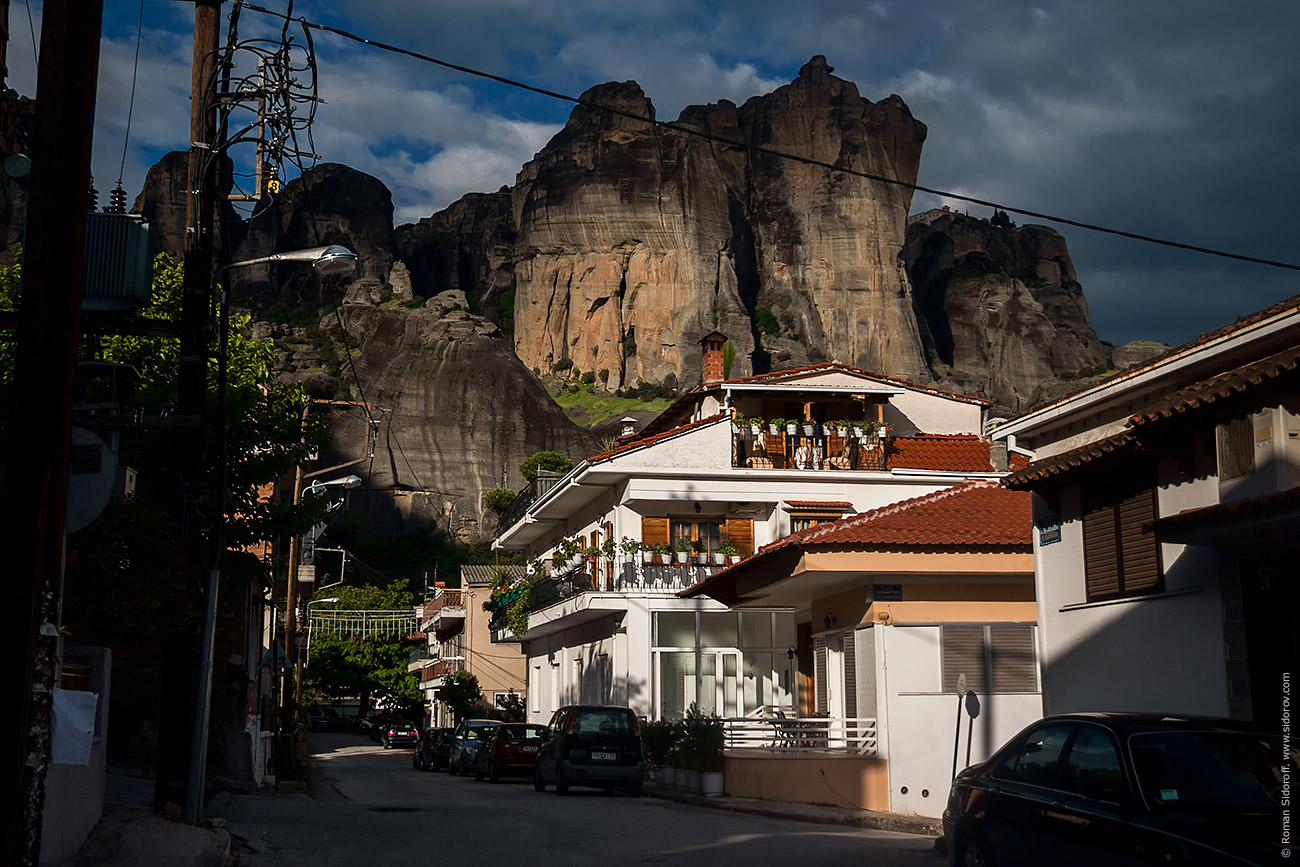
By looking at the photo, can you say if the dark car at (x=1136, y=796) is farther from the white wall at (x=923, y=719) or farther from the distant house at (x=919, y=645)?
the white wall at (x=923, y=719)

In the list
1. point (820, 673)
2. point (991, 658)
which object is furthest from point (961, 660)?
point (820, 673)

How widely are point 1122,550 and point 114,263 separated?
10.7m

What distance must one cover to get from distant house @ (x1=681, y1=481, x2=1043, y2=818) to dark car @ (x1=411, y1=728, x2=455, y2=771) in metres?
15.2

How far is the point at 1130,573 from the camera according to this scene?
1327 centimetres

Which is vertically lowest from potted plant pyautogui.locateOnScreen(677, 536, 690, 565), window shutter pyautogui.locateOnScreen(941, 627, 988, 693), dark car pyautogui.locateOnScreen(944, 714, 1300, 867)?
dark car pyautogui.locateOnScreen(944, 714, 1300, 867)

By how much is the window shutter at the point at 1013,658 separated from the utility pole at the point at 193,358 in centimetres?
1193

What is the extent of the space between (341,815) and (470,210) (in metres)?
142

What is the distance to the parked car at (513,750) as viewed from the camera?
1022 inches

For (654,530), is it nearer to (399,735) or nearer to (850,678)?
(850,678)

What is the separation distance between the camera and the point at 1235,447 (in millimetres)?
11477

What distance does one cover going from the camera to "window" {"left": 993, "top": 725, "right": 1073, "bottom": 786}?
7809mm

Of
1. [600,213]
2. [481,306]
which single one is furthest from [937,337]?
[481,306]

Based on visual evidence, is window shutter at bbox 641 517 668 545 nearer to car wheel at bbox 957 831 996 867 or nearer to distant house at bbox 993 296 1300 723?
distant house at bbox 993 296 1300 723

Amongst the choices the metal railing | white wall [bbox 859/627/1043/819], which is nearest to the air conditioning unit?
white wall [bbox 859/627/1043/819]
